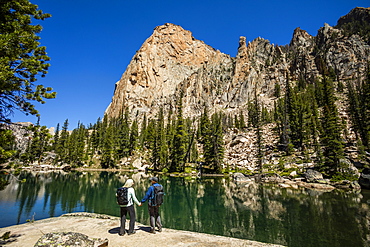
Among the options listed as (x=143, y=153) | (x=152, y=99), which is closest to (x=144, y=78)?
(x=152, y=99)

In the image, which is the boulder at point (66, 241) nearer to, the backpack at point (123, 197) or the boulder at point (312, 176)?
the backpack at point (123, 197)

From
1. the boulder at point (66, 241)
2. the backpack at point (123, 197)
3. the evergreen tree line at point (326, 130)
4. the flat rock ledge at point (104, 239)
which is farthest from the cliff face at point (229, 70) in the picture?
the boulder at point (66, 241)

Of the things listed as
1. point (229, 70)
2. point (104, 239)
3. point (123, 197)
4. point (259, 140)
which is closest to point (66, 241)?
point (104, 239)

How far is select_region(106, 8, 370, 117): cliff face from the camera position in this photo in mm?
126125

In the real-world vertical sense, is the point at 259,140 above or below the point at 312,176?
above

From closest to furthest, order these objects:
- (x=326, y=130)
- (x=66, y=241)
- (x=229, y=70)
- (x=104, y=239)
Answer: (x=66, y=241) < (x=104, y=239) < (x=326, y=130) < (x=229, y=70)

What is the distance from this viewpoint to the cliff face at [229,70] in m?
126

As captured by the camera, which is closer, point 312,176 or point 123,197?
point 123,197

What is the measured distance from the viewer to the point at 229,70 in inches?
6412

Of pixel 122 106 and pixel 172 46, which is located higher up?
pixel 172 46

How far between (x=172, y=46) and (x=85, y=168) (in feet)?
495

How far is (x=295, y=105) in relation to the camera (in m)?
54.4

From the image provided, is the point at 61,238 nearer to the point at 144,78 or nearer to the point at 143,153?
the point at 143,153

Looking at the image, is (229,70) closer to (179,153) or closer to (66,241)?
(179,153)
